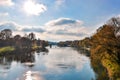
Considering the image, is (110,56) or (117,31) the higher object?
(117,31)

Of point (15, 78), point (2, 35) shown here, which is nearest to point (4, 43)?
point (2, 35)

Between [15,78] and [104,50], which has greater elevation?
[104,50]

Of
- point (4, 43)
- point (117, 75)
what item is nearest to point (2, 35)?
point (4, 43)

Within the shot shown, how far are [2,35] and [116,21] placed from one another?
448 ft

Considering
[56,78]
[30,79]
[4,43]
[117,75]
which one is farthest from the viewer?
[4,43]

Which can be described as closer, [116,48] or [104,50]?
[116,48]

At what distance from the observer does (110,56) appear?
6306cm

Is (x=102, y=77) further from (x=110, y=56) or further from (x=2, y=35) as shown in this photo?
(x=2, y=35)

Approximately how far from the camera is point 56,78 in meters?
65.8

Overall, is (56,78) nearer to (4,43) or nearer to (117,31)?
(117,31)

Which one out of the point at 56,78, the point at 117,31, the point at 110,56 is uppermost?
the point at 117,31

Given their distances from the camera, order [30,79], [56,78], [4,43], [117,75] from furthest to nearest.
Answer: [4,43] < [56,78] < [30,79] < [117,75]

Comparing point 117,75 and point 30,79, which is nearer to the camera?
point 117,75

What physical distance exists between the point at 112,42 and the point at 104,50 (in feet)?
14.2
